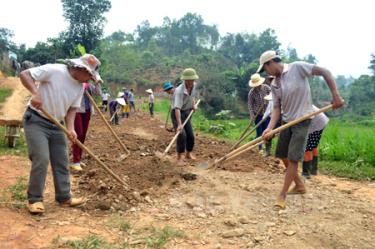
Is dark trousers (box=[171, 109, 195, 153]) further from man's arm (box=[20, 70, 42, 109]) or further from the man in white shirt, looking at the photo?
man's arm (box=[20, 70, 42, 109])

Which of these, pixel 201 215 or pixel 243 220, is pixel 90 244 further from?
pixel 243 220

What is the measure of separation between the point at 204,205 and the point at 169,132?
295 inches

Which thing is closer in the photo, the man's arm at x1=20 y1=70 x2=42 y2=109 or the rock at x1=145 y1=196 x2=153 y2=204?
the man's arm at x1=20 y1=70 x2=42 y2=109

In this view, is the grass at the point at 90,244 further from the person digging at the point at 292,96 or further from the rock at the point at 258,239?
the person digging at the point at 292,96

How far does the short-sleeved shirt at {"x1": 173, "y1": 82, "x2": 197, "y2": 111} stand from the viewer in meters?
6.23

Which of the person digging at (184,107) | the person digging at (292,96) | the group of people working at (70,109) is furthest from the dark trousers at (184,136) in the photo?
the person digging at (292,96)

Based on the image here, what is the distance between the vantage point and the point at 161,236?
3432 mm

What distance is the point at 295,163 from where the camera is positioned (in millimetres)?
4191

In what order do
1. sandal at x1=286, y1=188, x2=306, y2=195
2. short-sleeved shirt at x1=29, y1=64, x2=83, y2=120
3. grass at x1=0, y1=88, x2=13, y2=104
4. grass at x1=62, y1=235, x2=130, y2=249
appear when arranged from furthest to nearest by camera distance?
grass at x1=0, y1=88, x2=13, y2=104 → sandal at x1=286, y1=188, x2=306, y2=195 → short-sleeved shirt at x1=29, y1=64, x2=83, y2=120 → grass at x1=62, y1=235, x2=130, y2=249

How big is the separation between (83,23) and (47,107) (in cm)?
3094

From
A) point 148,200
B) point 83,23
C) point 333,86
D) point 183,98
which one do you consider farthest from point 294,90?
point 83,23

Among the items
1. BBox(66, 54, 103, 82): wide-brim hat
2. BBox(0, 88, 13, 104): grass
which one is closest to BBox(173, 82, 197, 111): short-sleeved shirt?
BBox(66, 54, 103, 82): wide-brim hat

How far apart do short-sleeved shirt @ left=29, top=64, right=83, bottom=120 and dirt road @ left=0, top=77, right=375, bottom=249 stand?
1.09 meters

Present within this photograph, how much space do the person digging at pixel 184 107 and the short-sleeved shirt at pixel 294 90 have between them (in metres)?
2.07
